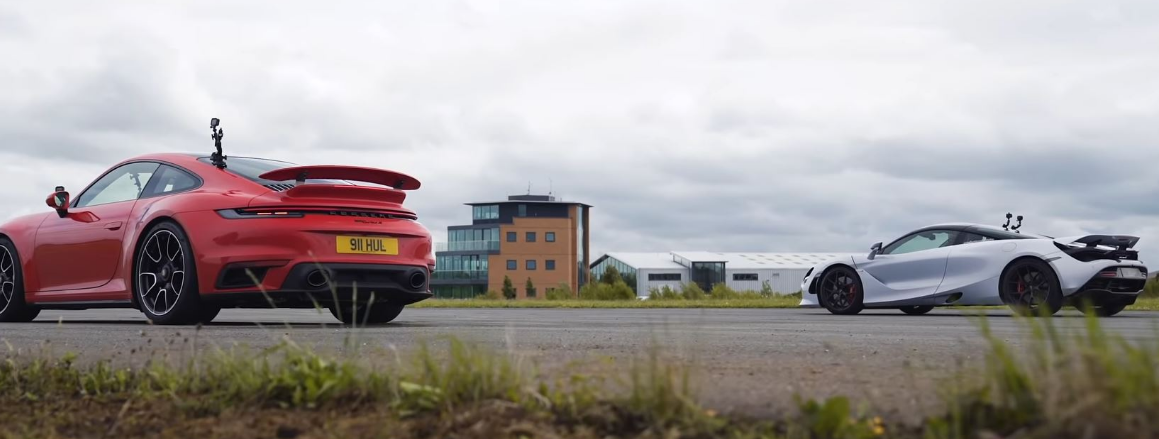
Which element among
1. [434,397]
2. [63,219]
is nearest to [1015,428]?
[434,397]

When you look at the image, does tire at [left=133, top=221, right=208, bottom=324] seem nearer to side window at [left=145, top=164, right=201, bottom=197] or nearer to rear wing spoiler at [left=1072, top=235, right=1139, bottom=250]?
side window at [left=145, top=164, right=201, bottom=197]

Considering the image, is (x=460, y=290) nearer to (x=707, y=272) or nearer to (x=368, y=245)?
(x=707, y=272)

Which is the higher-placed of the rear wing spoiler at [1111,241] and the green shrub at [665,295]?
the rear wing spoiler at [1111,241]

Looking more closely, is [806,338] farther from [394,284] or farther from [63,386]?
[63,386]

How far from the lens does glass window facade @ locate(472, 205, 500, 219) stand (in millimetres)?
95688

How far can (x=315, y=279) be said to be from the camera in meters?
8.23

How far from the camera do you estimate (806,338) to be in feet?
23.3

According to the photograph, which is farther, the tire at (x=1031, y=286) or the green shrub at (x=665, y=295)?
the green shrub at (x=665, y=295)

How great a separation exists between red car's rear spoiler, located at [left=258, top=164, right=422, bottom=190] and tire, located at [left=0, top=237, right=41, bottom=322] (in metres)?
3.27

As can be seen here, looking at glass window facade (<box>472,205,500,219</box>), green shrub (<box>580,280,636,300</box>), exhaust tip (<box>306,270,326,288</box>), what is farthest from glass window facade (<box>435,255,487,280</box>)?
exhaust tip (<box>306,270,326,288</box>)

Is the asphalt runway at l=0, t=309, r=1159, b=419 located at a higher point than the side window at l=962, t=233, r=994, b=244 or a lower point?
lower

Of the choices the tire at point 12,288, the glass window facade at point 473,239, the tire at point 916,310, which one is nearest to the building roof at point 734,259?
the glass window facade at point 473,239

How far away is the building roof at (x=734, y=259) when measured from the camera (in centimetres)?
8556

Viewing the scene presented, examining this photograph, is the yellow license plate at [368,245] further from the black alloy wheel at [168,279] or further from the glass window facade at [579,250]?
the glass window facade at [579,250]
